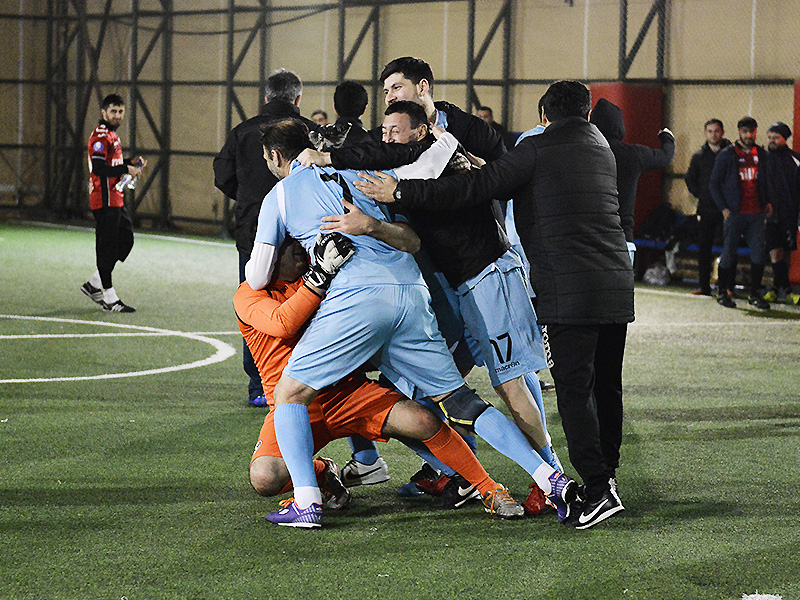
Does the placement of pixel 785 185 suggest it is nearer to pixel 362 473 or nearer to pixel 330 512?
pixel 362 473

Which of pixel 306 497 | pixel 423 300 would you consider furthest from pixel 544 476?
pixel 306 497

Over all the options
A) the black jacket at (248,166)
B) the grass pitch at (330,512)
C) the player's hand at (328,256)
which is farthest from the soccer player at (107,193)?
the player's hand at (328,256)

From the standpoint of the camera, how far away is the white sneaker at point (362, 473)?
5.71 meters

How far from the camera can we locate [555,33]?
1914cm

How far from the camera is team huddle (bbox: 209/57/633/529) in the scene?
16.2 ft

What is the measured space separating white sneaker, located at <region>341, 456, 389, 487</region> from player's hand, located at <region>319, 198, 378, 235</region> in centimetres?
137

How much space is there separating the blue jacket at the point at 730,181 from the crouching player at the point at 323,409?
9.26 m

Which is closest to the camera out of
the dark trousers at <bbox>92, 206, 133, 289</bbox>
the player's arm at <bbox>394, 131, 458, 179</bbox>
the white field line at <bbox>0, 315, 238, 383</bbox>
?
the player's arm at <bbox>394, 131, 458, 179</bbox>

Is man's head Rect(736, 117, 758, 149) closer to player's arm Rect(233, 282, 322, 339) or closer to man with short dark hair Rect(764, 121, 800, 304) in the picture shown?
man with short dark hair Rect(764, 121, 800, 304)

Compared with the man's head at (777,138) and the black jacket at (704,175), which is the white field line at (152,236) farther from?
the man's head at (777,138)

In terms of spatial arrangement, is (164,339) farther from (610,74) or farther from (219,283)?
(610,74)

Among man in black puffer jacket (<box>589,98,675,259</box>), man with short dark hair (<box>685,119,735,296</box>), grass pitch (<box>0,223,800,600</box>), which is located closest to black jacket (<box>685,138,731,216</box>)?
man with short dark hair (<box>685,119,735,296</box>)

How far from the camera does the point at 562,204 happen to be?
4.99m

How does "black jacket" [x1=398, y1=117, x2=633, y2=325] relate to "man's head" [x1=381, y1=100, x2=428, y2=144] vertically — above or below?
below
